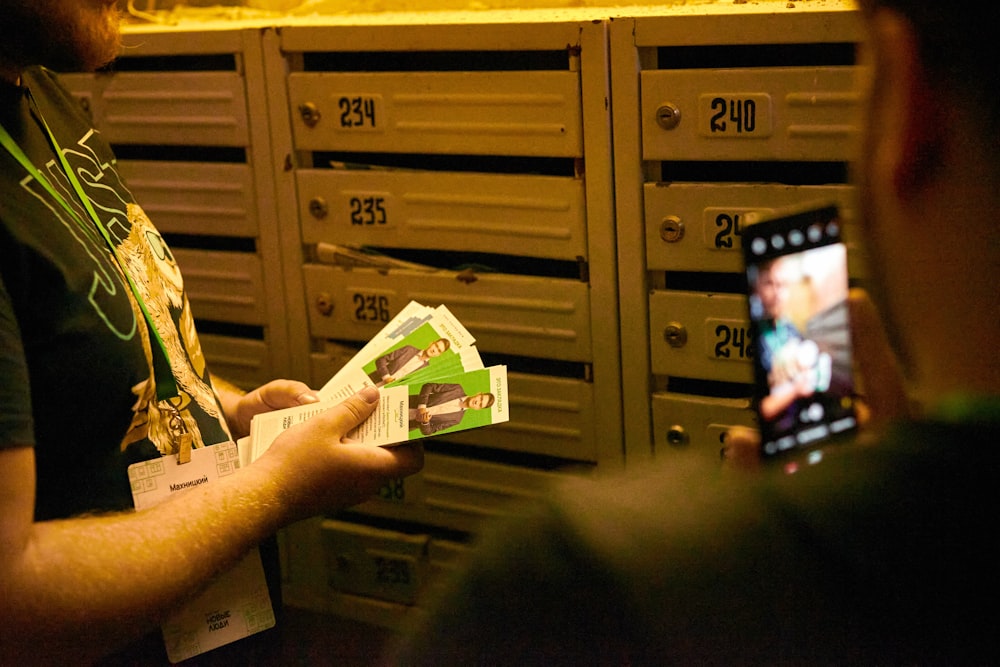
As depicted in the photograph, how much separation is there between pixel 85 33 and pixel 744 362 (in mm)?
1327

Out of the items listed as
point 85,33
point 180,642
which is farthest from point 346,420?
point 85,33

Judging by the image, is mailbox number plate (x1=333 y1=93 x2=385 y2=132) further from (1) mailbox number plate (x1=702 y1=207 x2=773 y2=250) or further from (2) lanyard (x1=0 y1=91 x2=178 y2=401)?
(2) lanyard (x1=0 y1=91 x2=178 y2=401)

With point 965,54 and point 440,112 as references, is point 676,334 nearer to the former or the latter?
point 440,112

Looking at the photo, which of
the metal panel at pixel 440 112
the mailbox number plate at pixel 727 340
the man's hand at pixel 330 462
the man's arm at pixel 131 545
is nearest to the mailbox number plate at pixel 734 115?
the metal panel at pixel 440 112

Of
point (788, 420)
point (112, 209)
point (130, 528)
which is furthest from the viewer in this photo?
point (112, 209)

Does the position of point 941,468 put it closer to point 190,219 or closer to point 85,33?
point 85,33

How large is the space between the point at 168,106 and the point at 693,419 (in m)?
1.48

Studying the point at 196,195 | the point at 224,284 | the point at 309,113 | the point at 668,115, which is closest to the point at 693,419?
the point at 668,115

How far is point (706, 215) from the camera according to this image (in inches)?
78.1

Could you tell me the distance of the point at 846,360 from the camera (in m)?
0.78

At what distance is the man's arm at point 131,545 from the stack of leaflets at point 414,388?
12cm

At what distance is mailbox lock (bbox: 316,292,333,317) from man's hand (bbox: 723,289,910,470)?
1.88 meters

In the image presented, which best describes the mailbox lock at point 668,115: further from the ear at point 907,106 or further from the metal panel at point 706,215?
the ear at point 907,106

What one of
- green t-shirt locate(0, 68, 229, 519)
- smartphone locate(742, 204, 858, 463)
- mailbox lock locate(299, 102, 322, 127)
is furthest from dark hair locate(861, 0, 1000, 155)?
mailbox lock locate(299, 102, 322, 127)
